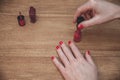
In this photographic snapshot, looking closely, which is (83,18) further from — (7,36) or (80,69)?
(7,36)

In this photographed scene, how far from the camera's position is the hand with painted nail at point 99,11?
1.01 m

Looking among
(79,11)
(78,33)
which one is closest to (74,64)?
(78,33)

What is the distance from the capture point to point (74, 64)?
3.14 ft

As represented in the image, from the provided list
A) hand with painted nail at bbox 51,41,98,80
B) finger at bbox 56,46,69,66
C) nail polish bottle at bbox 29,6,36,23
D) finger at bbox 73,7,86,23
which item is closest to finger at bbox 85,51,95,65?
hand with painted nail at bbox 51,41,98,80

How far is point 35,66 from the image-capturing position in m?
0.95

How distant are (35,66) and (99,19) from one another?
41cm

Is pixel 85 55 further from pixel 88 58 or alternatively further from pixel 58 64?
pixel 58 64

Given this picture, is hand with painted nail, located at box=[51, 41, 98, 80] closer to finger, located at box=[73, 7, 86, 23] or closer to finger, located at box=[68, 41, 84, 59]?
finger, located at box=[68, 41, 84, 59]

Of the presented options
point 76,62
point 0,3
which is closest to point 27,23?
point 0,3

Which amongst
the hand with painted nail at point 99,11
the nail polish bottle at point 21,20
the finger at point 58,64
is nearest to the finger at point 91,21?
the hand with painted nail at point 99,11

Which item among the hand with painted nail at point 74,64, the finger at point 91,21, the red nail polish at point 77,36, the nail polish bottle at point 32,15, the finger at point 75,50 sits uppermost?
the nail polish bottle at point 32,15

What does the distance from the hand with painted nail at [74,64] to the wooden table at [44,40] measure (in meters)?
0.03

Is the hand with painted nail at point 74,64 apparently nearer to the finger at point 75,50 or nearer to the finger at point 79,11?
the finger at point 75,50

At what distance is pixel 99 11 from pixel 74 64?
31 cm
